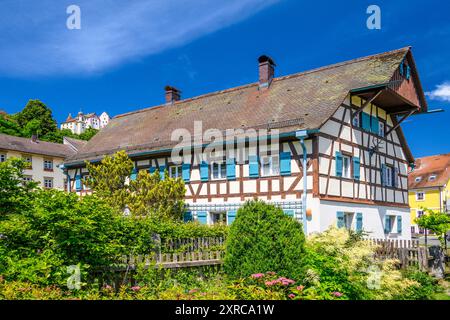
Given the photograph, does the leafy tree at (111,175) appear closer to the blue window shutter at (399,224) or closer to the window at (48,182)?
the blue window shutter at (399,224)

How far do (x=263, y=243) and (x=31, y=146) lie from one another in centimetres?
4623

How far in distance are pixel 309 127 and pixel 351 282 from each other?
8.62 metres

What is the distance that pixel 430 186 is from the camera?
155 ft

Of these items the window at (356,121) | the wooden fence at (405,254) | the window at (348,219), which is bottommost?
the wooden fence at (405,254)

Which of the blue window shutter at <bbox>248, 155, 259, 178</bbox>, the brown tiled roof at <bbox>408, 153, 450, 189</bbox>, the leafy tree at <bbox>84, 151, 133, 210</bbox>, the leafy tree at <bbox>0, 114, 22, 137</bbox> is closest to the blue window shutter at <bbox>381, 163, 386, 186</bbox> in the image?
the blue window shutter at <bbox>248, 155, 259, 178</bbox>

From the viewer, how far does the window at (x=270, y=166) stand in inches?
703

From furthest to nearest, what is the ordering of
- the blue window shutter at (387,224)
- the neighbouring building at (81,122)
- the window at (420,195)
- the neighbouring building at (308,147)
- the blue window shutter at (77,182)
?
the neighbouring building at (81,122)
the window at (420,195)
the blue window shutter at (77,182)
the blue window shutter at (387,224)
the neighbouring building at (308,147)

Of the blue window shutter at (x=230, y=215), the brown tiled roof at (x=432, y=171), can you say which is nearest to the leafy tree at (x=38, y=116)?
the brown tiled roof at (x=432, y=171)

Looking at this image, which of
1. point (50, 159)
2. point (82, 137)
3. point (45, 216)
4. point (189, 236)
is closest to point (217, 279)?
point (189, 236)

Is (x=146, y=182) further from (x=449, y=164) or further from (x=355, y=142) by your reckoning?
(x=449, y=164)

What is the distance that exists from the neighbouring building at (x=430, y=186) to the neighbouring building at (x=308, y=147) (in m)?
25.6

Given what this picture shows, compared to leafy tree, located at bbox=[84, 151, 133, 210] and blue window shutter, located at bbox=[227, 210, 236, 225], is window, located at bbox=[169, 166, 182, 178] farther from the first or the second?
blue window shutter, located at bbox=[227, 210, 236, 225]

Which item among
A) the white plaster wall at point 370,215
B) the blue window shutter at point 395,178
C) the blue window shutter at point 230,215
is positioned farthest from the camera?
the blue window shutter at point 395,178

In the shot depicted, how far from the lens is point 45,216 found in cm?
736
